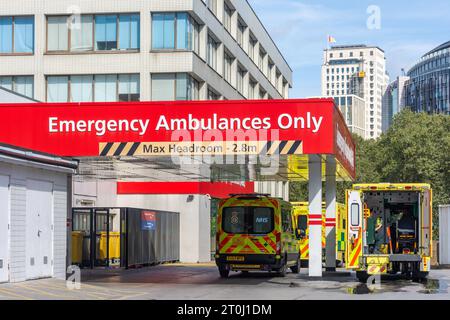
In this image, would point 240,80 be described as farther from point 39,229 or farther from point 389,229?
point 39,229

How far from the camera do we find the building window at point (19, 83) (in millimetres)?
53562

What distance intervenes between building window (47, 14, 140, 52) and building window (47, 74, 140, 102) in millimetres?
1707

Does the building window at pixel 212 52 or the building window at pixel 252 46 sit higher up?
the building window at pixel 252 46

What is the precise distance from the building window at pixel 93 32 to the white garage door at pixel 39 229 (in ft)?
89.8

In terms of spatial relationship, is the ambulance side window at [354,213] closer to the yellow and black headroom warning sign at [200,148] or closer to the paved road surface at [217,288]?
the paved road surface at [217,288]

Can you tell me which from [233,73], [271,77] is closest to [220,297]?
[233,73]

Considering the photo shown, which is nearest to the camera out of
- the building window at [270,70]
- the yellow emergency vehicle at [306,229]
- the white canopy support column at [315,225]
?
the white canopy support column at [315,225]

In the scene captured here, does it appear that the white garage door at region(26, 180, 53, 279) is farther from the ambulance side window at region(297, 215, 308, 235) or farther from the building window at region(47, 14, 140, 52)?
the building window at region(47, 14, 140, 52)

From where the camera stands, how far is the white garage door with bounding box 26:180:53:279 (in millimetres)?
24438

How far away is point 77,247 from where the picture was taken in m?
34.0

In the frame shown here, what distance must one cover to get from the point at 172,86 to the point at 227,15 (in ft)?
43.1

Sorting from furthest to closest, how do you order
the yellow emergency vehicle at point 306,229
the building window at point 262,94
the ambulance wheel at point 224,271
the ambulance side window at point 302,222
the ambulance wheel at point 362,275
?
1. the building window at point 262,94
2. the ambulance side window at point 302,222
3. the yellow emergency vehicle at point 306,229
4. the ambulance wheel at point 224,271
5. the ambulance wheel at point 362,275

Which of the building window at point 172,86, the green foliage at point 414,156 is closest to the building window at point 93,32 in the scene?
the building window at point 172,86

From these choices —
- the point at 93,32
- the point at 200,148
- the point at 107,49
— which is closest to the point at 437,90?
the point at 107,49
